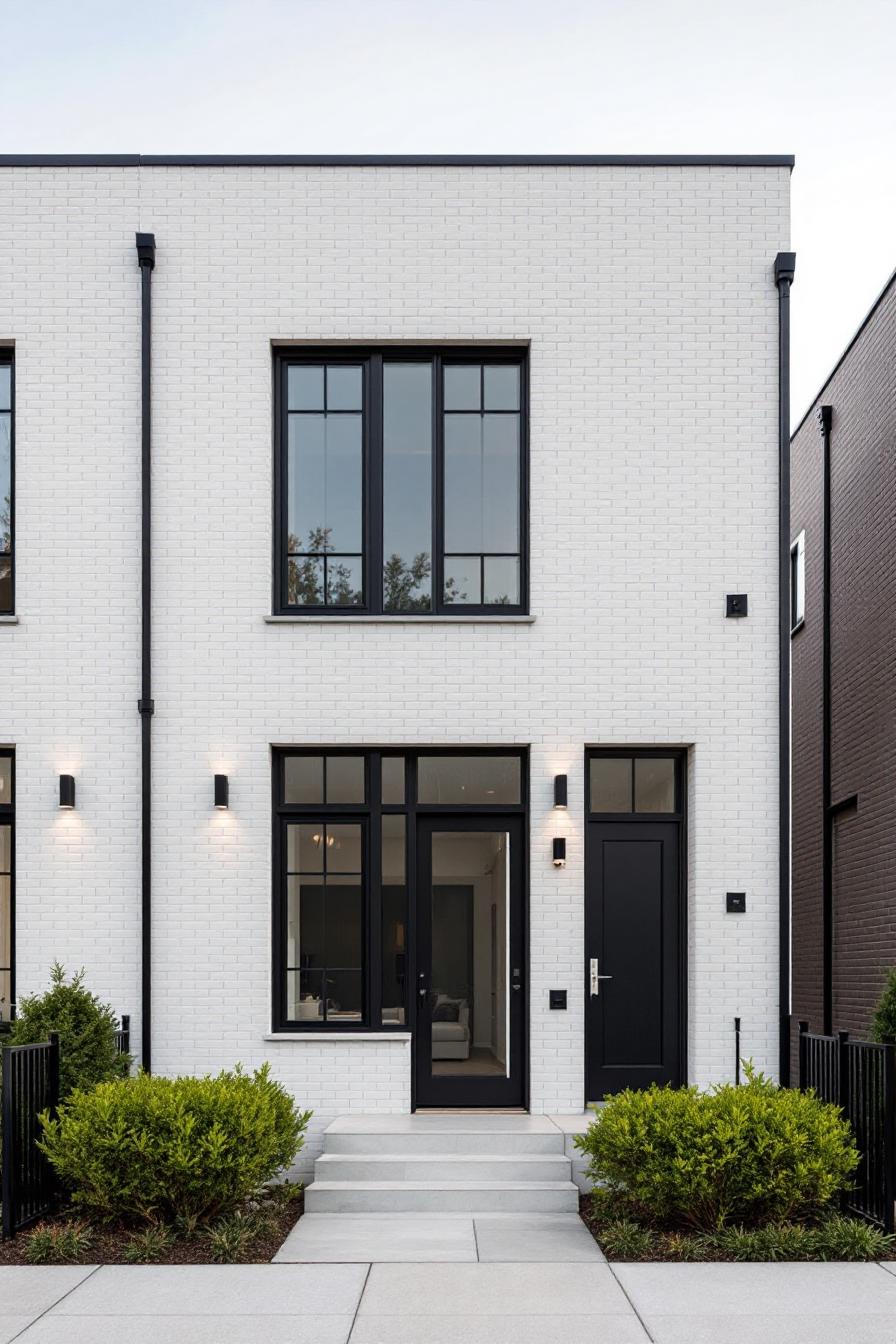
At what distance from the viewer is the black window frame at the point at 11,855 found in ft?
29.7

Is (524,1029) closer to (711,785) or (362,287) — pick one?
(711,785)

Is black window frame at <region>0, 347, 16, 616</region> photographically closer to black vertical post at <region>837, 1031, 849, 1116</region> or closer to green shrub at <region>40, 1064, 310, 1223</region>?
green shrub at <region>40, 1064, 310, 1223</region>

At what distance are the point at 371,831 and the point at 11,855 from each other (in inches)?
107

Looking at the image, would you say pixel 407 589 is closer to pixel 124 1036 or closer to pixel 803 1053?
Answer: pixel 124 1036

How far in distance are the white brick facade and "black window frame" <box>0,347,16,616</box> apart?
122 millimetres

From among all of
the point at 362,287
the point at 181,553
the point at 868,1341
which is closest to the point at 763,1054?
the point at 868,1341

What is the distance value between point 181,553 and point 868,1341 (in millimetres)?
6656

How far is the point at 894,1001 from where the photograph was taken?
839 cm

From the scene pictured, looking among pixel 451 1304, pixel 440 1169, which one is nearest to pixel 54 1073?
pixel 440 1169

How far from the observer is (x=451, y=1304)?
5.89 m

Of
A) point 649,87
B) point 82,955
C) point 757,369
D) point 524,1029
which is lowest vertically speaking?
point 524,1029

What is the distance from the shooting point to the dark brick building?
11852 mm

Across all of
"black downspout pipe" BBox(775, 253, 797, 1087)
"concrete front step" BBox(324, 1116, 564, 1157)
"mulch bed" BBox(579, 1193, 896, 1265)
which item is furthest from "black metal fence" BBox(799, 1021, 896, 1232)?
"concrete front step" BBox(324, 1116, 564, 1157)

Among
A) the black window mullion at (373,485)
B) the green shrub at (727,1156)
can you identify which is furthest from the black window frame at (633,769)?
the green shrub at (727,1156)
